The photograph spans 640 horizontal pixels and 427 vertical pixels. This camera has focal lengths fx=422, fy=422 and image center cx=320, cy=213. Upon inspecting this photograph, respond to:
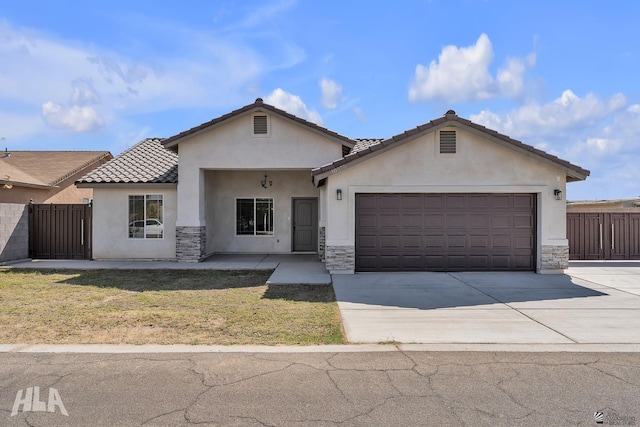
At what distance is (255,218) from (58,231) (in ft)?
24.6

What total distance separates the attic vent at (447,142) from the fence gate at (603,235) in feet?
21.3

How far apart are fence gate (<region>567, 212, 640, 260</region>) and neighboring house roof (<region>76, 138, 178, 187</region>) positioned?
14.9 m

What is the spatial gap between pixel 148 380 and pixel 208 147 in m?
11.2

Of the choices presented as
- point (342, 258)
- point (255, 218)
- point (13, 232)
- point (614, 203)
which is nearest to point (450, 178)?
point (342, 258)

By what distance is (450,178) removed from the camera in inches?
496

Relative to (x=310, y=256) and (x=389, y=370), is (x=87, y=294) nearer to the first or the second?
(x=389, y=370)

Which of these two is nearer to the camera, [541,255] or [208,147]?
[541,255]

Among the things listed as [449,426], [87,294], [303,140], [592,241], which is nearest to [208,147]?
[303,140]

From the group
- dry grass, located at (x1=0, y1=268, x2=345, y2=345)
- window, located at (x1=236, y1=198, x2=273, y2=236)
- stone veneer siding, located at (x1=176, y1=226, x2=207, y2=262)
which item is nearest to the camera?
dry grass, located at (x1=0, y1=268, x2=345, y2=345)

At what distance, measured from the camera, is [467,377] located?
4.95 meters

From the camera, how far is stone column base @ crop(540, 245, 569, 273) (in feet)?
41.0

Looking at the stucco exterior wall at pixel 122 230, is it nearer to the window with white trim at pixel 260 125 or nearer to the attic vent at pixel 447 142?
the window with white trim at pixel 260 125

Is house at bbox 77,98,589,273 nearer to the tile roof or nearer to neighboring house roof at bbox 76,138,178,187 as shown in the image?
the tile roof

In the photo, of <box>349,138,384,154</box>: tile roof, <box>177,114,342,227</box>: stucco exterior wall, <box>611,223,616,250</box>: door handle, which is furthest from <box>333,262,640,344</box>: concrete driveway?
<box>349,138,384,154</box>: tile roof
